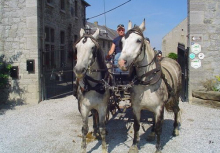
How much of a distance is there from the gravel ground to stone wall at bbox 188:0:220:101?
142cm

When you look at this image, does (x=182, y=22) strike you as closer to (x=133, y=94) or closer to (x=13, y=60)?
(x=13, y=60)

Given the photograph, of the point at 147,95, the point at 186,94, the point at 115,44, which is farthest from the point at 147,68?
the point at 186,94

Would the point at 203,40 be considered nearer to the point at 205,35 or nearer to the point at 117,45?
the point at 205,35

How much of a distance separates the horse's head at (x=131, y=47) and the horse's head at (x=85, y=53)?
507mm

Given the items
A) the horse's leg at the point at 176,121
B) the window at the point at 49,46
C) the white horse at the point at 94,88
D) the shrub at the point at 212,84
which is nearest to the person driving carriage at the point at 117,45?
the white horse at the point at 94,88

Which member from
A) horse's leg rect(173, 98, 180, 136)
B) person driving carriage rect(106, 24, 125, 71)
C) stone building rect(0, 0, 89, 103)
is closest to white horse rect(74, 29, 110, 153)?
person driving carriage rect(106, 24, 125, 71)

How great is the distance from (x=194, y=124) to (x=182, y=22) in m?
38.0

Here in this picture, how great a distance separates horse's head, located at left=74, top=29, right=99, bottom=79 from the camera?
328 cm

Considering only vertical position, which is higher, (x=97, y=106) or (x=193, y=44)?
(x=193, y=44)

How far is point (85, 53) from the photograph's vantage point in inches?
135

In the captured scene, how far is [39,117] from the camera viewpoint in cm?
676


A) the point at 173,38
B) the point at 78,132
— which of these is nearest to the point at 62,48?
the point at 78,132

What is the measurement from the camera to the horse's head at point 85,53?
3.28 meters

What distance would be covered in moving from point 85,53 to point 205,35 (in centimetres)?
586
